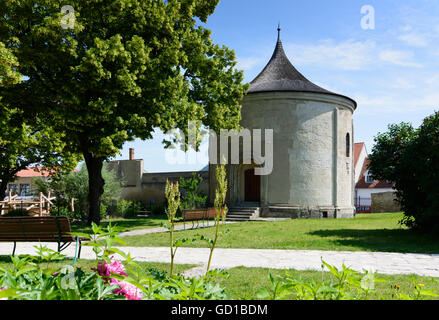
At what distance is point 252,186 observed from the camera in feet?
81.8

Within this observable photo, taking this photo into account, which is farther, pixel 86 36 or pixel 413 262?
pixel 86 36

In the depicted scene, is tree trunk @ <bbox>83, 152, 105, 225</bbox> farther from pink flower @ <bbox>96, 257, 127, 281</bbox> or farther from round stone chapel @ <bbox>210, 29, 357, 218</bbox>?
pink flower @ <bbox>96, 257, 127, 281</bbox>

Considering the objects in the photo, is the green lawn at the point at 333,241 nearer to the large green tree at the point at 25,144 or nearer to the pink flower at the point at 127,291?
the pink flower at the point at 127,291

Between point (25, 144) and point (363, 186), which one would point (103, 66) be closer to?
point (25, 144)

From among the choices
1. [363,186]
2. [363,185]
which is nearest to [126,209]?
[363,186]

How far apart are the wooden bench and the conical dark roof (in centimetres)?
1719

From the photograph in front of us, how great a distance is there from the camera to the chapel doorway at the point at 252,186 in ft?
81.1

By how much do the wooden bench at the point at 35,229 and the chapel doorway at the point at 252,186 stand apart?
1707 cm

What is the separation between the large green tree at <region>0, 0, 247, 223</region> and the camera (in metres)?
→ 14.8

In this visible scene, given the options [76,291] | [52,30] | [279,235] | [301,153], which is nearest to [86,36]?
[52,30]

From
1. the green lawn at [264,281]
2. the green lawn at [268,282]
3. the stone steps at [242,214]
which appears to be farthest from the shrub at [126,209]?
the green lawn at [268,282]
